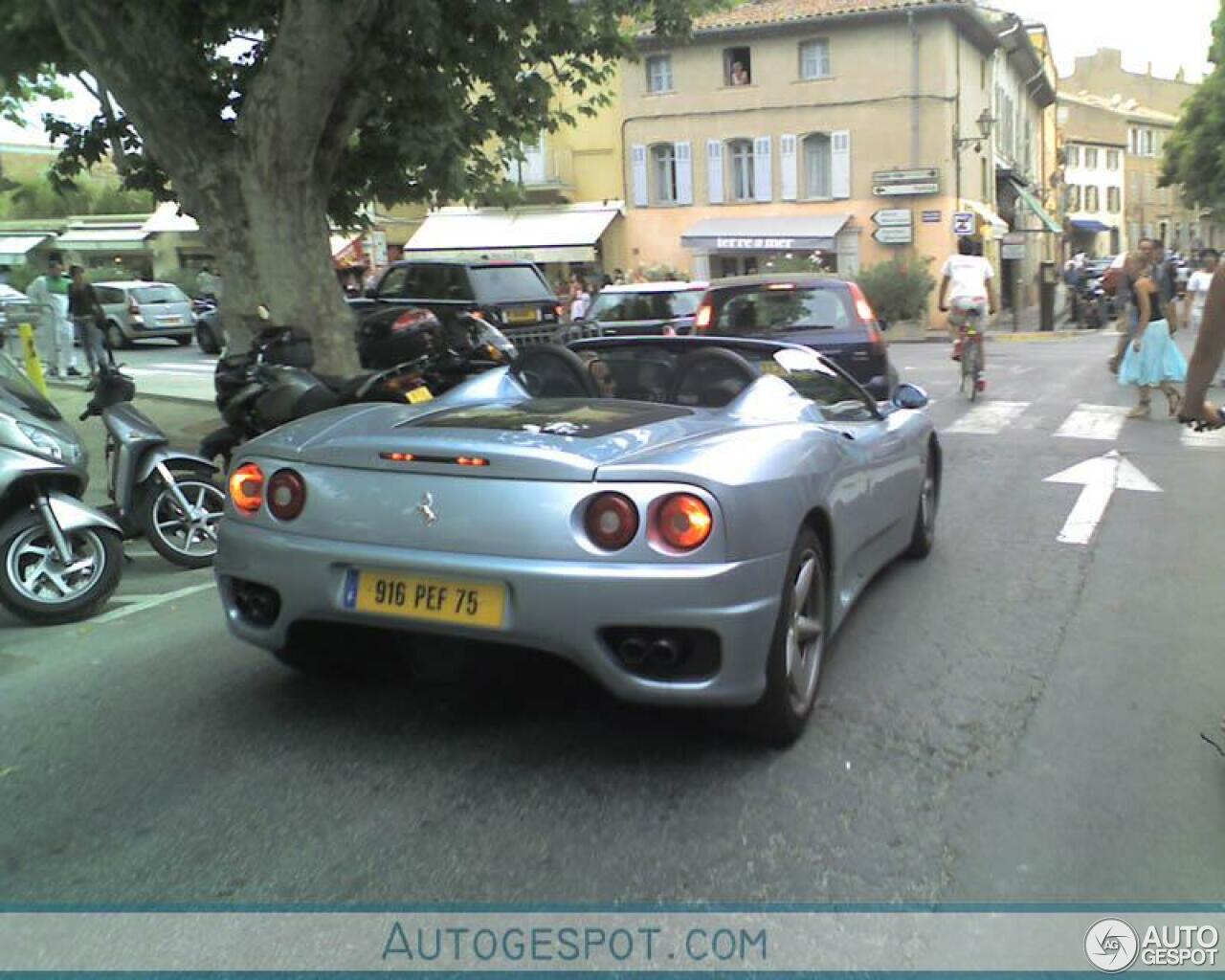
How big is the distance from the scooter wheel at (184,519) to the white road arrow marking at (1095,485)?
500cm

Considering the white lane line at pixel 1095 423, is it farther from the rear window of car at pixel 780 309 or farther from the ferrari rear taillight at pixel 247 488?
the ferrari rear taillight at pixel 247 488

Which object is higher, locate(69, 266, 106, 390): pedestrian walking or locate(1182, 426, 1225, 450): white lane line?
locate(69, 266, 106, 390): pedestrian walking

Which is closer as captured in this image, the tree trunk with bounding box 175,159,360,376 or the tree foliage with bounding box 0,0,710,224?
the tree foliage with bounding box 0,0,710,224

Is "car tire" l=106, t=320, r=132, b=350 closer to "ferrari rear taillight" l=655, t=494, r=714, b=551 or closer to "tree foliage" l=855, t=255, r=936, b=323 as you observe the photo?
"tree foliage" l=855, t=255, r=936, b=323

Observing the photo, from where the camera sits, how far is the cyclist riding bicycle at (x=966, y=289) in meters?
13.1

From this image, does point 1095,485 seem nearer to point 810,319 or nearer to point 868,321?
point 868,321

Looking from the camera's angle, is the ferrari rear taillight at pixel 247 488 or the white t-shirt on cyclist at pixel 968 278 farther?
the white t-shirt on cyclist at pixel 968 278

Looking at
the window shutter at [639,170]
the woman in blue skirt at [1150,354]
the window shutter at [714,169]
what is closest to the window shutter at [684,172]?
the window shutter at [714,169]

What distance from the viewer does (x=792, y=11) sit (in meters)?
33.1

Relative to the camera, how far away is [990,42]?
3572 cm

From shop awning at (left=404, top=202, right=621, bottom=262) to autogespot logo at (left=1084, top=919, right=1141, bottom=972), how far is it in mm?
34346

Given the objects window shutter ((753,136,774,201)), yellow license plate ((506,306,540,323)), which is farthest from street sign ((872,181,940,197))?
yellow license plate ((506,306,540,323))

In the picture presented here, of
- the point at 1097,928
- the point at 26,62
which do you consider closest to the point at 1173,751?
the point at 1097,928

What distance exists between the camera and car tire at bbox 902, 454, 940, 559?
5996mm
